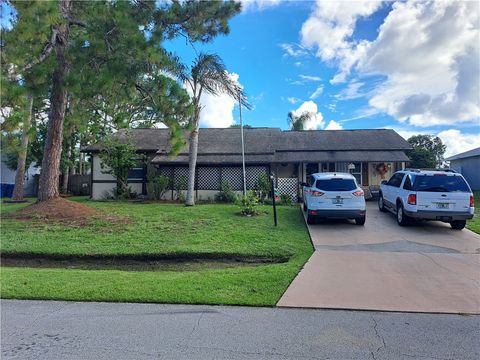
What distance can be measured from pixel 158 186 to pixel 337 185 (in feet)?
34.1

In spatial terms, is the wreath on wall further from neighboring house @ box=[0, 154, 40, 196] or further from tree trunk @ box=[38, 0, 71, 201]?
neighboring house @ box=[0, 154, 40, 196]

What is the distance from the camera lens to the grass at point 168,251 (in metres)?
5.77

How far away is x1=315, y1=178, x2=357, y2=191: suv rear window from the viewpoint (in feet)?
38.8

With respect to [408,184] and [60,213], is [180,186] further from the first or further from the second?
[408,184]

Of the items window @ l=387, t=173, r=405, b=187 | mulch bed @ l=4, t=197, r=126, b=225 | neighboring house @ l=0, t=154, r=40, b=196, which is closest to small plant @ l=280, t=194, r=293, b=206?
window @ l=387, t=173, r=405, b=187

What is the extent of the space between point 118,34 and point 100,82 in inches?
66.8

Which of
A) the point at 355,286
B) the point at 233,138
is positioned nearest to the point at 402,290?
the point at 355,286

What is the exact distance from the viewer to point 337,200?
11.8 meters

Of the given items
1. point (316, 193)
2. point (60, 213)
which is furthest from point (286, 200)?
point (60, 213)

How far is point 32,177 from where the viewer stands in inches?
1133

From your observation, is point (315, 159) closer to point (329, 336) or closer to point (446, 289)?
point (446, 289)

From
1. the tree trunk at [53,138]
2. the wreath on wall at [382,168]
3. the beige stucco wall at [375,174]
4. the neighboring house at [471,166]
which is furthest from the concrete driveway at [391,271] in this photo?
the neighboring house at [471,166]

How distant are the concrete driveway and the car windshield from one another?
138cm

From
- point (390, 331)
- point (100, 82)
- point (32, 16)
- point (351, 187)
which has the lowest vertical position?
point (390, 331)
